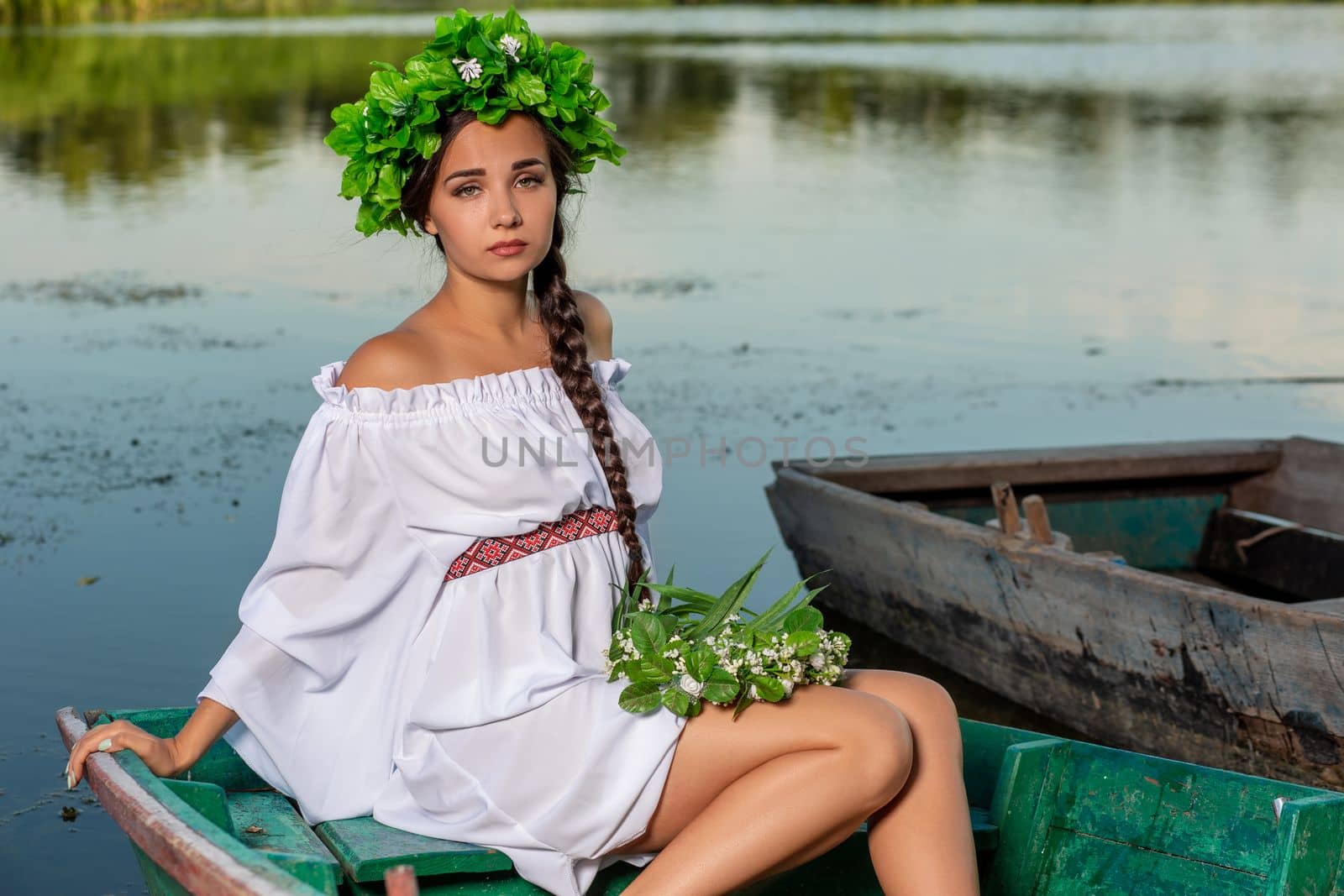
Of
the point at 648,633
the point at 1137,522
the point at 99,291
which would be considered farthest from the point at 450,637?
the point at 99,291

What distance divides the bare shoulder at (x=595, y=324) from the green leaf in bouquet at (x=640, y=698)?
714mm

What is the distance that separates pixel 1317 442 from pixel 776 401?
2929mm

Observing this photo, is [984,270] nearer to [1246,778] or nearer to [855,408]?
[855,408]

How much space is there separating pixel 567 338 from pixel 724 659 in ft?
2.14

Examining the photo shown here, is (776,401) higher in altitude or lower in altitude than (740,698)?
lower

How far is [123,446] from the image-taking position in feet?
24.5

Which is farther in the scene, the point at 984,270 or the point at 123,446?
the point at 984,270

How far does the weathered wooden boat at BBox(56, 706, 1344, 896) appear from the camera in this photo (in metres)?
2.42

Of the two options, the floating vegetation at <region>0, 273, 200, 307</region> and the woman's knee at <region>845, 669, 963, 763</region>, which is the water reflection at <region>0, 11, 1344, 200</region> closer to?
the floating vegetation at <region>0, 273, 200, 307</region>

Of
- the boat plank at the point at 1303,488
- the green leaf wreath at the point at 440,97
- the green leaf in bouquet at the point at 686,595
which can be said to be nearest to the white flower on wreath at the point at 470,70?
the green leaf wreath at the point at 440,97

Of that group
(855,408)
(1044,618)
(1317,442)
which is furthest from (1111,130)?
(1044,618)

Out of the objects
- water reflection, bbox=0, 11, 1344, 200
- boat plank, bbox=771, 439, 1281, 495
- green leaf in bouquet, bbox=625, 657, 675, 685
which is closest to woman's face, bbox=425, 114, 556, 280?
green leaf in bouquet, bbox=625, 657, 675, 685

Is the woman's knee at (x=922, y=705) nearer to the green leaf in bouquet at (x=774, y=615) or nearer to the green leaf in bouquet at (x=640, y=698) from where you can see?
the green leaf in bouquet at (x=774, y=615)

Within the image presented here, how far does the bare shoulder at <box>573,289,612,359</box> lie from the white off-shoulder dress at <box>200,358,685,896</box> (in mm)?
301
